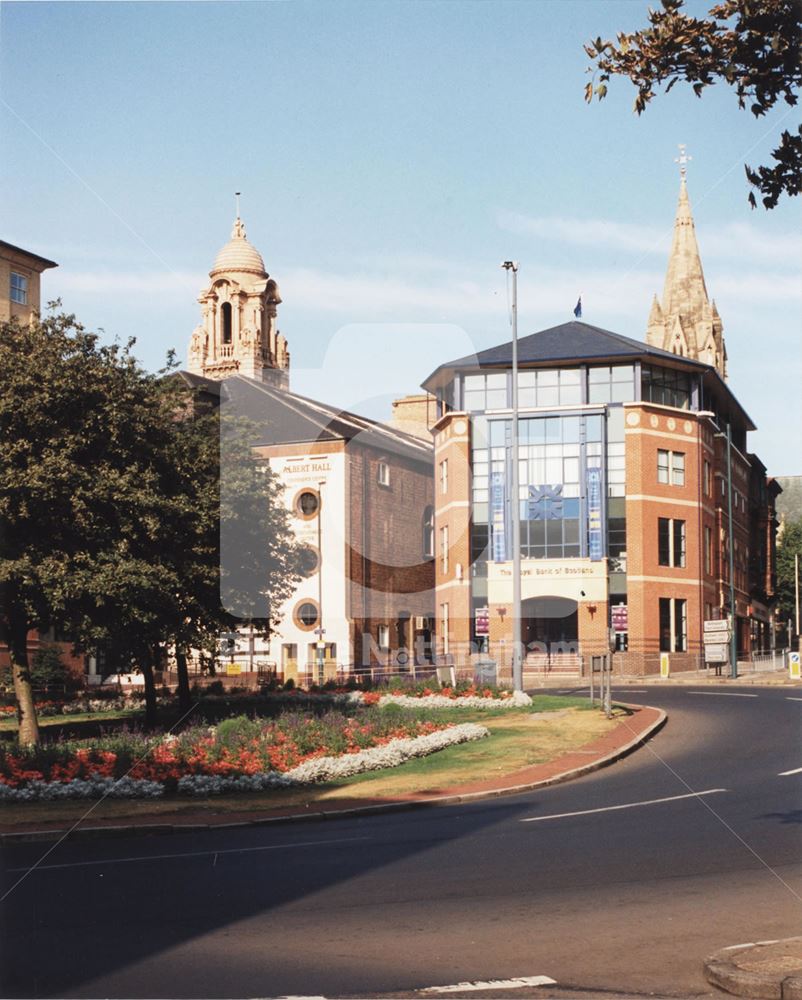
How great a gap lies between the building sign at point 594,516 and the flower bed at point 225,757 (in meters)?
42.2

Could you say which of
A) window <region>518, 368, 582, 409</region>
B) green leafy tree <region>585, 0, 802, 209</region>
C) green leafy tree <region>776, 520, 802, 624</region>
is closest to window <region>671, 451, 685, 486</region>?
window <region>518, 368, 582, 409</region>

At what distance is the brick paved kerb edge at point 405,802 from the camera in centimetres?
1684

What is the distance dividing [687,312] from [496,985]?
11546cm

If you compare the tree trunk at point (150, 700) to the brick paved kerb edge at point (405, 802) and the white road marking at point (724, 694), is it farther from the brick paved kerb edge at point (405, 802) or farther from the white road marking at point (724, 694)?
the white road marking at point (724, 694)

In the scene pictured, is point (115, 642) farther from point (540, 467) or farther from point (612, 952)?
point (540, 467)

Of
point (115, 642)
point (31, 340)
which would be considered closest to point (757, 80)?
point (31, 340)

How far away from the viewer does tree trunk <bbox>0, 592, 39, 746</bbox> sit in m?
28.8

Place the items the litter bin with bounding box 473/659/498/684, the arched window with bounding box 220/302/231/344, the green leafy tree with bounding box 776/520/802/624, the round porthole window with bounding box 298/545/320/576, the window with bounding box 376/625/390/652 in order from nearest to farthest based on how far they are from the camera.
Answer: the round porthole window with bounding box 298/545/320/576, the litter bin with bounding box 473/659/498/684, the window with bounding box 376/625/390/652, the arched window with bounding box 220/302/231/344, the green leafy tree with bounding box 776/520/802/624

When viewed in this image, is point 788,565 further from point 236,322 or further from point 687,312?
point 236,322

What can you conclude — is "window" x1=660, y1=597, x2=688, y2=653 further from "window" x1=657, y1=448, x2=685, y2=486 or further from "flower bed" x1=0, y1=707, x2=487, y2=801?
"flower bed" x1=0, y1=707, x2=487, y2=801

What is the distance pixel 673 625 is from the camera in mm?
69875

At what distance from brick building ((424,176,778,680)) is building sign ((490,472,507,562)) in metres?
0.08

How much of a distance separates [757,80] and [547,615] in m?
63.5

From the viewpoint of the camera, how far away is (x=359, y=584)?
74.6 m
